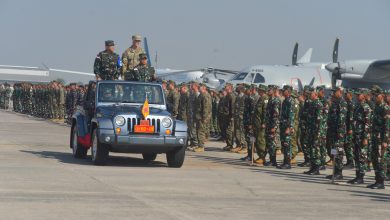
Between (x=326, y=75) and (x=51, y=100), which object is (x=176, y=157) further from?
(x=51, y=100)

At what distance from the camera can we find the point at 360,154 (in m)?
16.3

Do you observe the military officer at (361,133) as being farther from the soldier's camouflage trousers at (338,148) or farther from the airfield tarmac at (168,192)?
the airfield tarmac at (168,192)

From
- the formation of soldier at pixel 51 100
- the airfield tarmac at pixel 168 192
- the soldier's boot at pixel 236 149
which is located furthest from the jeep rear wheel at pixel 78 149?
the formation of soldier at pixel 51 100

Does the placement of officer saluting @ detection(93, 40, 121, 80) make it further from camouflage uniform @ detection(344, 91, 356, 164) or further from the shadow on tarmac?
camouflage uniform @ detection(344, 91, 356, 164)

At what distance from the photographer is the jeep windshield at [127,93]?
1883 centimetres

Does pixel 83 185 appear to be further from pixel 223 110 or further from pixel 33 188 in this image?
pixel 223 110

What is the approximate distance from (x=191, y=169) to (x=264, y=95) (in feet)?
11.9

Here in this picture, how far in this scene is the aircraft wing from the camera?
135ft

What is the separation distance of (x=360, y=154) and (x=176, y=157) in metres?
4.01

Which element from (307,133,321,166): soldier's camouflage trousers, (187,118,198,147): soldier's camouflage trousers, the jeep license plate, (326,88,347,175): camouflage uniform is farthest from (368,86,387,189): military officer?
(187,118,198,147): soldier's camouflage trousers

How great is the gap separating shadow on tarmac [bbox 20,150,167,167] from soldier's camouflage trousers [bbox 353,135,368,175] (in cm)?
466

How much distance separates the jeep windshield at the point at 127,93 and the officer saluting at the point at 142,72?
85 cm

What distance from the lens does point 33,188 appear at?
13.2 meters

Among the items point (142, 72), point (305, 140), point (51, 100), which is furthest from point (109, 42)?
point (51, 100)
